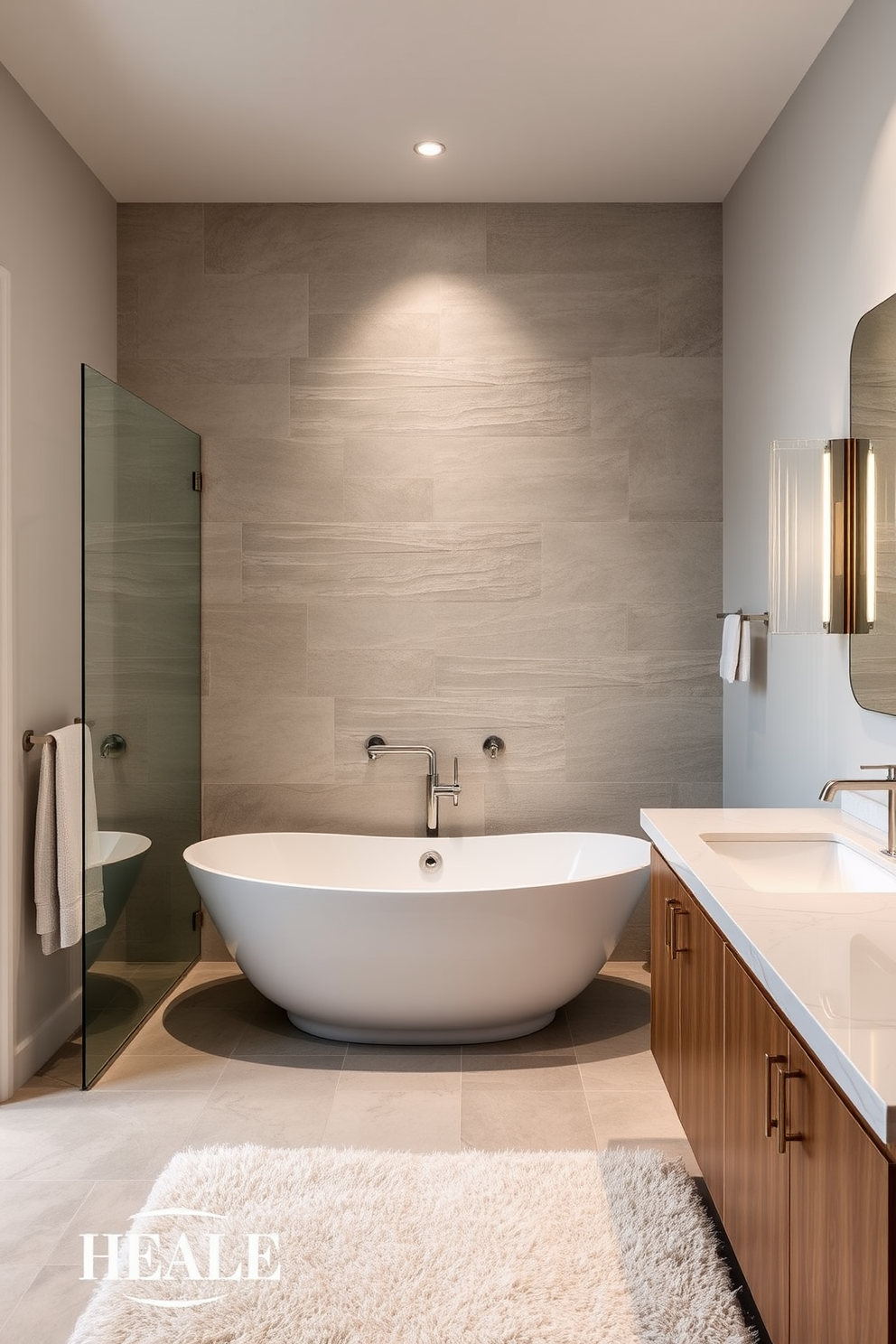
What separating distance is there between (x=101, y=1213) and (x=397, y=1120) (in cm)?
80

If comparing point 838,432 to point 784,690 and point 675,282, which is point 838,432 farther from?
point 675,282

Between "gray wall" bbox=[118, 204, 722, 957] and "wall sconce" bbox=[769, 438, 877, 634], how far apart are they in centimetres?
128

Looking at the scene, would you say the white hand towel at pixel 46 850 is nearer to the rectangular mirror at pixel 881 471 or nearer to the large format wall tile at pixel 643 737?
the large format wall tile at pixel 643 737

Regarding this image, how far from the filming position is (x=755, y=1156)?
1.72 m

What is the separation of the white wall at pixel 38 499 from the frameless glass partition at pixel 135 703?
0.21 metres

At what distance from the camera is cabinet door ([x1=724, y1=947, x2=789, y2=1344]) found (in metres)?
1.58

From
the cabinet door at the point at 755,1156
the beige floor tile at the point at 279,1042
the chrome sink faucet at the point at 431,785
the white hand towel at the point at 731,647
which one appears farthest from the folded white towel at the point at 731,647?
the cabinet door at the point at 755,1156

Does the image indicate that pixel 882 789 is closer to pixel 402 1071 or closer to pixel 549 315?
pixel 402 1071

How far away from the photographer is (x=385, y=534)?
4148 millimetres

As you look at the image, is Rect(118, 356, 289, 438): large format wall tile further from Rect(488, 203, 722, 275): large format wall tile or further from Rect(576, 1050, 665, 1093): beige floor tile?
Rect(576, 1050, 665, 1093): beige floor tile

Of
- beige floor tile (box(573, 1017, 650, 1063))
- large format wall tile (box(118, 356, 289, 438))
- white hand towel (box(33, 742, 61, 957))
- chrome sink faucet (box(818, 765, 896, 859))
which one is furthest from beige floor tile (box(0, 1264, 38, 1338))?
large format wall tile (box(118, 356, 289, 438))

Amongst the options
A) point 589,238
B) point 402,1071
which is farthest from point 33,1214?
point 589,238

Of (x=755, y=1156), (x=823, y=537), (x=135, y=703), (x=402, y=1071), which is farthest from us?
(x=135, y=703)

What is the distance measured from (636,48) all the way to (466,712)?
2.26 m
